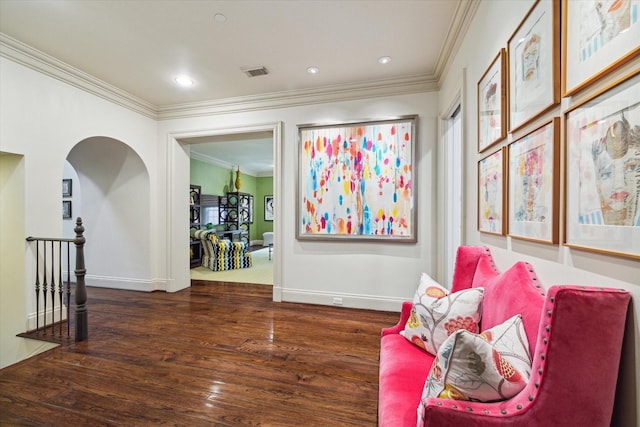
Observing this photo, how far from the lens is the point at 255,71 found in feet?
10.1

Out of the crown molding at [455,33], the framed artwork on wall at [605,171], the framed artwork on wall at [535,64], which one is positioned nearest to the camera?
the framed artwork on wall at [605,171]

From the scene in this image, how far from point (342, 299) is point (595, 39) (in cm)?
313

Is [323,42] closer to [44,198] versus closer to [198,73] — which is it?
[198,73]

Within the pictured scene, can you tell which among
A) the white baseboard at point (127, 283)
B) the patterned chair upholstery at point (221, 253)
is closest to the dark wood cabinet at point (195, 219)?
the patterned chair upholstery at point (221, 253)

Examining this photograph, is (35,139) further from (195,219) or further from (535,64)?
(535,64)

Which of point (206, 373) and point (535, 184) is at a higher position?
point (535, 184)

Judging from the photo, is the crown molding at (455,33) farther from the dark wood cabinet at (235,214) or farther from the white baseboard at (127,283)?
the dark wood cabinet at (235,214)

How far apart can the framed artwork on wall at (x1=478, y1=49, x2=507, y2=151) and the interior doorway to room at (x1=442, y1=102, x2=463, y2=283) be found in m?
1.10

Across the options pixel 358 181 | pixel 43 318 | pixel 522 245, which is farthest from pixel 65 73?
pixel 522 245

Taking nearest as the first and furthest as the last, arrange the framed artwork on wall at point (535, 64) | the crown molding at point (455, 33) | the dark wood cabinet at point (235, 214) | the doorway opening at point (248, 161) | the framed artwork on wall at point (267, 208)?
the framed artwork on wall at point (535, 64), the crown molding at point (455, 33), the doorway opening at point (248, 161), the dark wood cabinet at point (235, 214), the framed artwork on wall at point (267, 208)

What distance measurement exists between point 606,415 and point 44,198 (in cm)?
431

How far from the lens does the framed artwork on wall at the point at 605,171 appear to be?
70 centimetres

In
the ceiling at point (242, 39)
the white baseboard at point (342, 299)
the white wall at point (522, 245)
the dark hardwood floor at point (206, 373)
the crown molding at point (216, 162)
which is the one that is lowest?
the dark hardwood floor at point (206, 373)

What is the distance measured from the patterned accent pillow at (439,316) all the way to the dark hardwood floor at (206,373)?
609mm
